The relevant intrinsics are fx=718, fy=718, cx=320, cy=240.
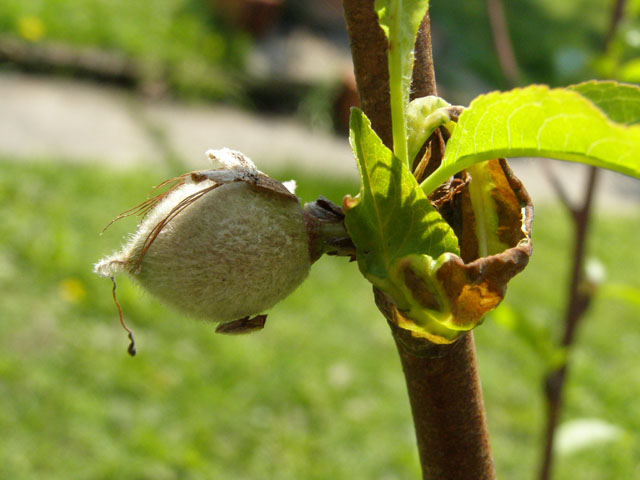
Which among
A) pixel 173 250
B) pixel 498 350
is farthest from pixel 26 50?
pixel 173 250

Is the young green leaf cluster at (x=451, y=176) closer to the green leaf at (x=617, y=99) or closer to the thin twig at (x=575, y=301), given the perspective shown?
the green leaf at (x=617, y=99)

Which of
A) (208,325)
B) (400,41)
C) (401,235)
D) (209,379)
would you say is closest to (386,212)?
(401,235)

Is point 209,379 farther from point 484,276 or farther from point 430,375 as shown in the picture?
point 484,276

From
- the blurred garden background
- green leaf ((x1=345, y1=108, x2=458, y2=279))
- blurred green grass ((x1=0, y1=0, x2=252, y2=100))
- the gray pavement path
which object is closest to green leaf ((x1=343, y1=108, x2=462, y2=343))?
green leaf ((x1=345, y1=108, x2=458, y2=279))

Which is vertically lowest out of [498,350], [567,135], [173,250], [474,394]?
[498,350]

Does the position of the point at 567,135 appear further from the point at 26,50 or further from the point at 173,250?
the point at 26,50

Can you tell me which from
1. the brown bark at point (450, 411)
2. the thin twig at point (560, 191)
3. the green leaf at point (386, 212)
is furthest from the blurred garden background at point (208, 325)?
the green leaf at point (386, 212)
